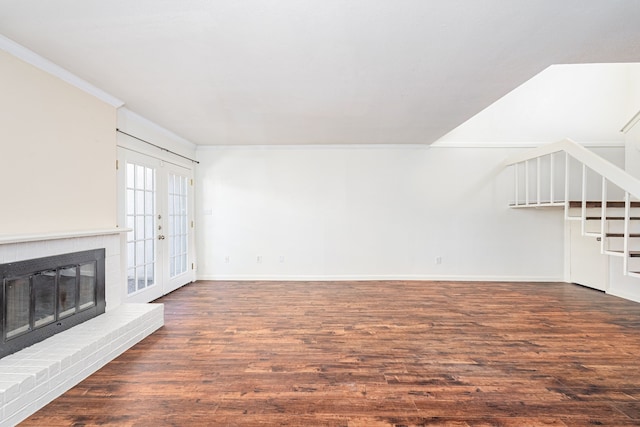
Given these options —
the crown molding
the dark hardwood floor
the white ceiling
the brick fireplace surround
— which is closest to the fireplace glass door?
the brick fireplace surround

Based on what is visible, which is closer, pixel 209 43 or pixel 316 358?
pixel 209 43

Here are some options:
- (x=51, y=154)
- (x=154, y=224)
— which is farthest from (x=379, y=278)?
(x=51, y=154)

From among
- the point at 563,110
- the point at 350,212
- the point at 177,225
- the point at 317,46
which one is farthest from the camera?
the point at 350,212

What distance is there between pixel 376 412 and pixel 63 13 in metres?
3.07

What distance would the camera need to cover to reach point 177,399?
2.03 m

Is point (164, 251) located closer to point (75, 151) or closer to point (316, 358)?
point (75, 151)

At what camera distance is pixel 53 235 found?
2.44 m

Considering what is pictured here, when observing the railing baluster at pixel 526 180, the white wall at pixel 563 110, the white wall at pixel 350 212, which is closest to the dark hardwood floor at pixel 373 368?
the white wall at pixel 350 212

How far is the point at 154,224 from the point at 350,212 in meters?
3.14

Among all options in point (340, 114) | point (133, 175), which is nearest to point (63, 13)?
point (133, 175)

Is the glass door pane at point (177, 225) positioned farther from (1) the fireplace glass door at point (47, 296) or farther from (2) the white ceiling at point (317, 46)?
(1) the fireplace glass door at point (47, 296)

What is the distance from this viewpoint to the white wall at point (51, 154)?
7.41ft

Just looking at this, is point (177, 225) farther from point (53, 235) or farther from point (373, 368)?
point (373, 368)

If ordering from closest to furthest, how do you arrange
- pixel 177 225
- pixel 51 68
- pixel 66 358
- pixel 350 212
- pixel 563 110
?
1. pixel 66 358
2. pixel 51 68
3. pixel 177 225
4. pixel 563 110
5. pixel 350 212
